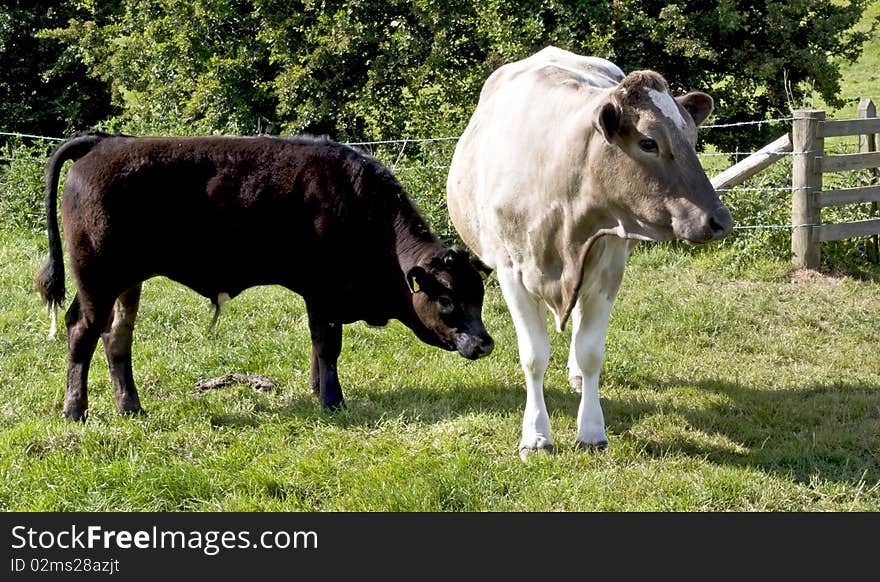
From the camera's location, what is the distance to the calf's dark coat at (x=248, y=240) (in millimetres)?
5691

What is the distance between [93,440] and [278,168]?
6.41 ft

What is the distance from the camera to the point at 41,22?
630 inches

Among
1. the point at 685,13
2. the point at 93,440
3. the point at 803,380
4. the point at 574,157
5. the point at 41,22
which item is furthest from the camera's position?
the point at 41,22

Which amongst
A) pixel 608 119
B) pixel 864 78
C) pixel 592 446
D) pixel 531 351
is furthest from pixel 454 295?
pixel 864 78

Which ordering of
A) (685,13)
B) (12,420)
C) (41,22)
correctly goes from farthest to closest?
(41,22), (685,13), (12,420)

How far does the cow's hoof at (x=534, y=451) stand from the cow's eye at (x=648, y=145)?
1.76 metres

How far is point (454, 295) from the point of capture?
561 cm

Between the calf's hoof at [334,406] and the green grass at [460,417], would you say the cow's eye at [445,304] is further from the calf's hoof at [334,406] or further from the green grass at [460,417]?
the calf's hoof at [334,406]

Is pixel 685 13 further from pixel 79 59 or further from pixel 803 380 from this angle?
pixel 79 59

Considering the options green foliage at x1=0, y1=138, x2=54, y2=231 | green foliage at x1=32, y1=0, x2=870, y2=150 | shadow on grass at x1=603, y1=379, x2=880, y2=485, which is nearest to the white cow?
shadow on grass at x1=603, y1=379, x2=880, y2=485

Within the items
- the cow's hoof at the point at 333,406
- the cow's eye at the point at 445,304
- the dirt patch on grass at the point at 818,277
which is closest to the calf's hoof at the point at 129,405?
the cow's hoof at the point at 333,406

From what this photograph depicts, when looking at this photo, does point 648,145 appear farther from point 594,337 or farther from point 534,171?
point 594,337

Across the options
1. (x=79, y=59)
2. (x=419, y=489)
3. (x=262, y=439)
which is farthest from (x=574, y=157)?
(x=79, y=59)

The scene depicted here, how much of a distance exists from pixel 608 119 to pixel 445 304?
1763mm
